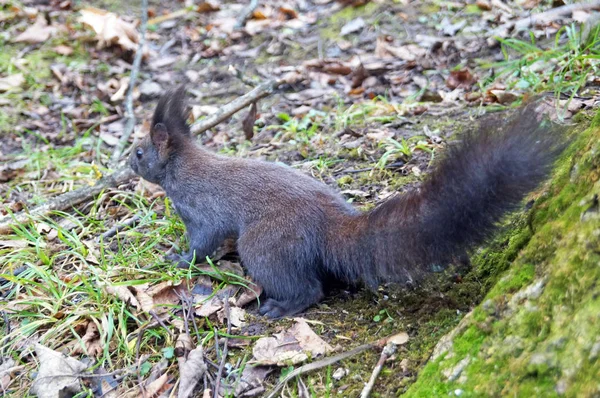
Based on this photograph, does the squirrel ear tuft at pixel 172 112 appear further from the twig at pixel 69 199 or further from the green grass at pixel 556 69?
the green grass at pixel 556 69

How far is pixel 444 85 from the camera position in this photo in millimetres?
5434

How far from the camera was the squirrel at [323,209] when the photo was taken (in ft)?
6.88

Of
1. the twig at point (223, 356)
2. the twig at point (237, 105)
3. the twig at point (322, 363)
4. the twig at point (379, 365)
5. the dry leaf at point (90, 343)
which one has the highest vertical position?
the twig at point (237, 105)

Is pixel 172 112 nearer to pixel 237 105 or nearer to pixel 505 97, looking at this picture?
pixel 237 105

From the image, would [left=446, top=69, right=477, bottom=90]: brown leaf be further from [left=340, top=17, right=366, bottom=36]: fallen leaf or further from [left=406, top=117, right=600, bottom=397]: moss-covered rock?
[left=406, top=117, right=600, bottom=397]: moss-covered rock

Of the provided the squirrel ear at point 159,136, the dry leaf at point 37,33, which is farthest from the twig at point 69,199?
the dry leaf at point 37,33

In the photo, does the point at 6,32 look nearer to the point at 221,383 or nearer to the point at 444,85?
the point at 444,85

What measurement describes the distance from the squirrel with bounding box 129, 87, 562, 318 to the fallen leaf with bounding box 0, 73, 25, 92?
11.9ft

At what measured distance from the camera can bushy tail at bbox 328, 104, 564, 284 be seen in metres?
2.04

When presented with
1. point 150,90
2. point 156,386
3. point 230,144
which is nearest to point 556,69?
point 230,144

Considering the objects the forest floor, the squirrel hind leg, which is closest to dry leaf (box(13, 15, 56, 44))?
the forest floor

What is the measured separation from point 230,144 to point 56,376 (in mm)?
2965

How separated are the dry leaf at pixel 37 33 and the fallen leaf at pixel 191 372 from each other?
20.8 feet

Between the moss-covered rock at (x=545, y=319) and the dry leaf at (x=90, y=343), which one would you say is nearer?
the moss-covered rock at (x=545, y=319)
